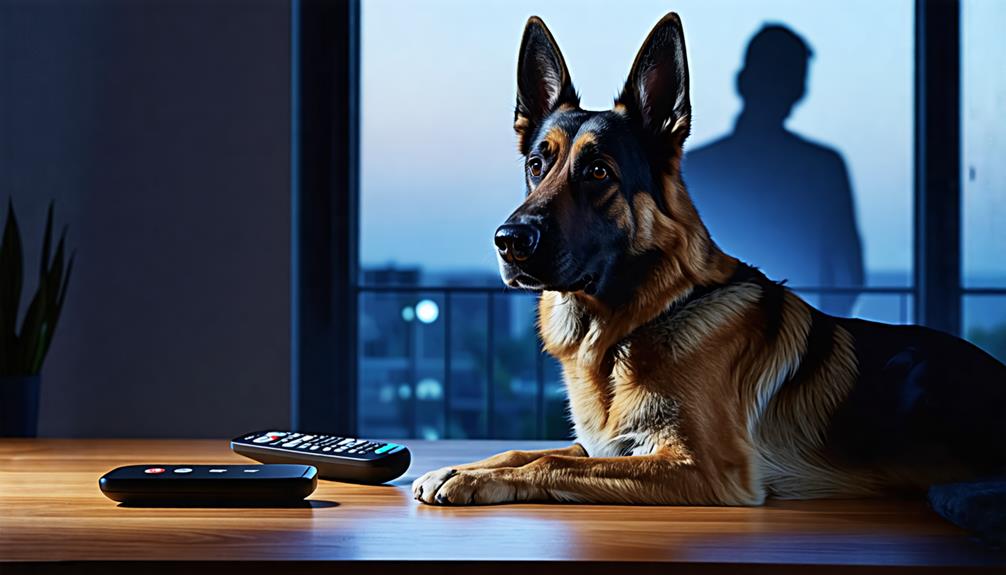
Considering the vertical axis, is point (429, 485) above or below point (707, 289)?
below

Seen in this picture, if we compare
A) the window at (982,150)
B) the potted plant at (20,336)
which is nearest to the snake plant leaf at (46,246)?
the potted plant at (20,336)

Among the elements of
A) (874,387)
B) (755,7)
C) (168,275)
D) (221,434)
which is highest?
(755,7)

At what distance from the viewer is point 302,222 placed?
76.6 inches

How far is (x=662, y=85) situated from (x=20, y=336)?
1.34 meters

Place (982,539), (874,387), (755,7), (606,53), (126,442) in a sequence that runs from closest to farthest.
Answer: (982,539), (874,387), (126,442), (606,53), (755,7)

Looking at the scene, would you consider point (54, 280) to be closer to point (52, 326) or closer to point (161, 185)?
point (52, 326)

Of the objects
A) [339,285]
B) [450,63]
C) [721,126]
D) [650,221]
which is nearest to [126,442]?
[650,221]

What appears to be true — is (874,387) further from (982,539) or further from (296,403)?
(296,403)

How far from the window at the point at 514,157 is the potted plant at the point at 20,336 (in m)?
0.65

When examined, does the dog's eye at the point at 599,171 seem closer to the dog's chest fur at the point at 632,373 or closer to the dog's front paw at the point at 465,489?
the dog's chest fur at the point at 632,373

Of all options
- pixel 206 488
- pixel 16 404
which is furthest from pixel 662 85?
pixel 16 404

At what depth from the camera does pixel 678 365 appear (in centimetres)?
87

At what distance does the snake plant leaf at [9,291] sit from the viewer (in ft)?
5.31

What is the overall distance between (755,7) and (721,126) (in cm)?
28
